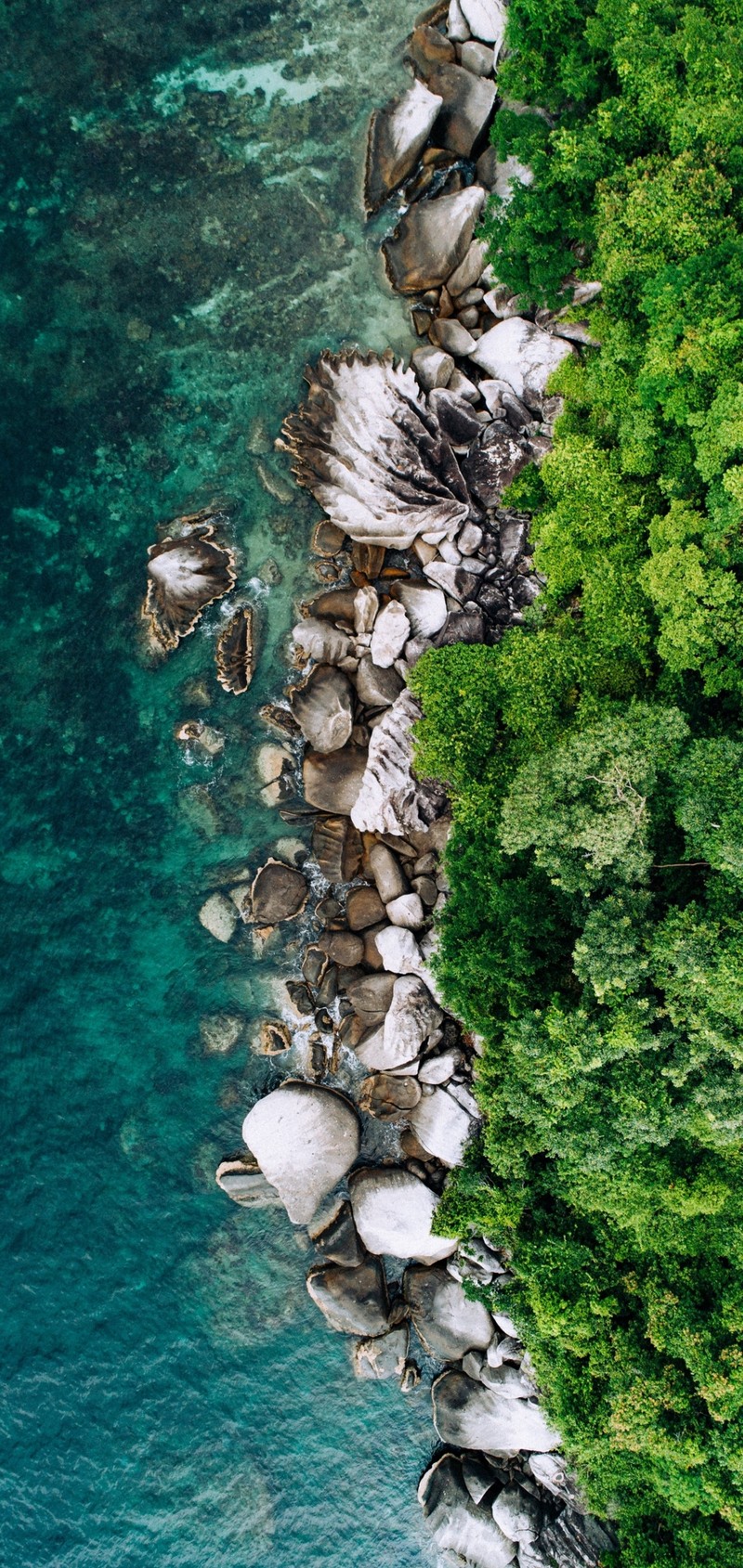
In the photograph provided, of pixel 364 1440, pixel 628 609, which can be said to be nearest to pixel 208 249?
pixel 628 609

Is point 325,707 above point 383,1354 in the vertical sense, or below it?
above

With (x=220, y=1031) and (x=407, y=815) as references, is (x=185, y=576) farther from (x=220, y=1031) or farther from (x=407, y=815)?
(x=220, y=1031)

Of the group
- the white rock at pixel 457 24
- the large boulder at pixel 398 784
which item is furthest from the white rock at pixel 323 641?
the white rock at pixel 457 24

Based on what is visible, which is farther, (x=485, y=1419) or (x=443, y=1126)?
(x=485, y=1419)

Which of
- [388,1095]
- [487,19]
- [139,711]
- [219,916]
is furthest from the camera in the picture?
[219,916]

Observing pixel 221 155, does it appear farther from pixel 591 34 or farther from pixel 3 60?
pixel 591 34

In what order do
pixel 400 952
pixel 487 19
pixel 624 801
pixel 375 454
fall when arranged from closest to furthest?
pixel 624 801 → pixel 487 19 → pixel 400 952 → pixel 375 454

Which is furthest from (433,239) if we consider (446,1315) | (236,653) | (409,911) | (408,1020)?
(446,1315)

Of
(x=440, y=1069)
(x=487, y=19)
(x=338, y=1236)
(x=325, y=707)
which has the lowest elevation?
(x=338, y=1236)
